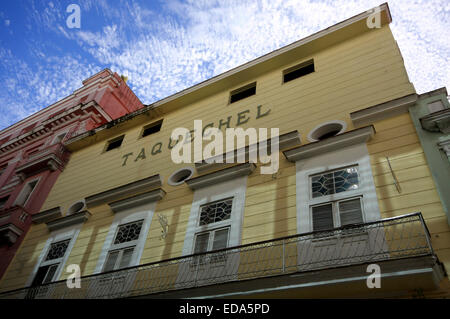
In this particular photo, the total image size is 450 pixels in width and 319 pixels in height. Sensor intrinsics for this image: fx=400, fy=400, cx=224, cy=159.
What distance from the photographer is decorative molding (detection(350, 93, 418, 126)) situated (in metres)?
9.14

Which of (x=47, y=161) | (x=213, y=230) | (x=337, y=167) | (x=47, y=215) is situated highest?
(x=47, y=161)

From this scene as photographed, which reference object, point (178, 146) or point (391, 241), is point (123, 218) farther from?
point (391, 241)

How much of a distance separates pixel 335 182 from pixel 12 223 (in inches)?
429

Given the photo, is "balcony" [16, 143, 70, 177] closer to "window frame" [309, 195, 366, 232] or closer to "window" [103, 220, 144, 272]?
"window" [103, 220, 144, 272]

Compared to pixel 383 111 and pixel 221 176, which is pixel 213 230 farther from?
pixel 383 111

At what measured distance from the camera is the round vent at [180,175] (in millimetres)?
11672

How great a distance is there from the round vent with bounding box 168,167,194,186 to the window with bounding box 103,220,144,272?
148cm

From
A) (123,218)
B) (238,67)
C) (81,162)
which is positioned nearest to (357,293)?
(123,218)

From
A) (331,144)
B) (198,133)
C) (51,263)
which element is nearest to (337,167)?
(331,144)

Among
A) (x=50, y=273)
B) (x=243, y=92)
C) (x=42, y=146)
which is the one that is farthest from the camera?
(x=42, y=146)

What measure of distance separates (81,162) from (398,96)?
11.9 m

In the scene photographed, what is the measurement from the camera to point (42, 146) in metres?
18.9

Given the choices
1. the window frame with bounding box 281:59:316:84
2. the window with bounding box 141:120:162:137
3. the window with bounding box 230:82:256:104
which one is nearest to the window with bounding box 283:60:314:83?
the window frame with bounding box 281:59:316:84
